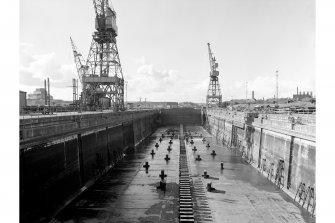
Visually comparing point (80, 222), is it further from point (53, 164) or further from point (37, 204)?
point (53, 164)

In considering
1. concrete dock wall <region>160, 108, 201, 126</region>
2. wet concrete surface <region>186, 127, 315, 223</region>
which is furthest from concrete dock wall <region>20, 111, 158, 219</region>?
concrete dock wall <region>160, 108, 201, 126</region>

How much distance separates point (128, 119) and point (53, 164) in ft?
109

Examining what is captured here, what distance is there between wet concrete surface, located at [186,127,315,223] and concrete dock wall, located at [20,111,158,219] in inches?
459

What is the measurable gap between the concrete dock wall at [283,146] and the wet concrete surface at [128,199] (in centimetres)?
1095

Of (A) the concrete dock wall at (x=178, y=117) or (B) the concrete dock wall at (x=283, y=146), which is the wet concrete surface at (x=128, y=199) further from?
(A) the concrete dock wall at (x=178, y=117)

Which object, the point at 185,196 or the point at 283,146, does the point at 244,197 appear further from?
the point at 283,146

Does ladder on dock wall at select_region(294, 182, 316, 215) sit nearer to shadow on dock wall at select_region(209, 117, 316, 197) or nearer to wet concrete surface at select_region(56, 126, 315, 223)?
shadow on dock wall at select_region(209, 117, 316, 197)

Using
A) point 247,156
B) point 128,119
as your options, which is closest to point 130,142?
point 128,119

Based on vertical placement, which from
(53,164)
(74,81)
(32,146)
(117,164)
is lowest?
(117,164)

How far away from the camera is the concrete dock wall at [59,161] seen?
69.0 feet

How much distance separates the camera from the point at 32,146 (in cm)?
2148

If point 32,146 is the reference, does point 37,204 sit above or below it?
below

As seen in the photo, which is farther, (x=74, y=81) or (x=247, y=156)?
(x=74, y=81)

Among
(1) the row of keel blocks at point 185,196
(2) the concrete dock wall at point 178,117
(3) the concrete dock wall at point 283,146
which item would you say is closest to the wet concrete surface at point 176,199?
(1) the row of keel blocks at point 185,196
